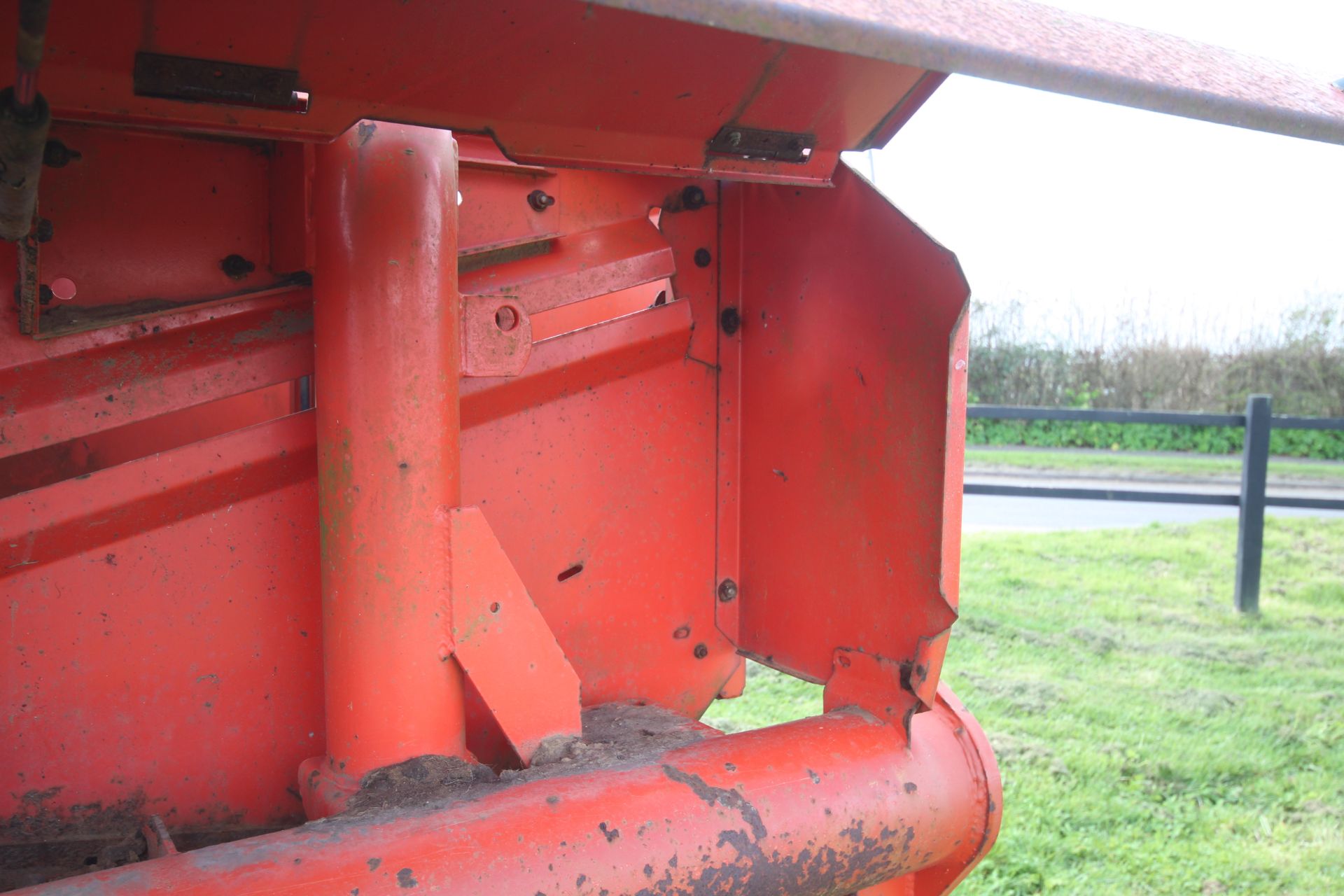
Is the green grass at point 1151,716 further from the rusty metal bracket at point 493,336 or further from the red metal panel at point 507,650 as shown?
the rusty metal bracket at point 493,336

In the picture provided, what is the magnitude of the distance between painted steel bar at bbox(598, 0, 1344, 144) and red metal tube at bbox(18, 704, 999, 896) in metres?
0.86

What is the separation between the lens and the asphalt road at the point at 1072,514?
7.57m

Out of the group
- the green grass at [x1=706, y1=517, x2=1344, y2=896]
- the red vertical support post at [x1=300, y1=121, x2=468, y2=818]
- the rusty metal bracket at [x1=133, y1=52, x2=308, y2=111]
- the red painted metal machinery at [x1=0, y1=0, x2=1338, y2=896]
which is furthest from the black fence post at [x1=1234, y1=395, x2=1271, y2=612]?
the rusty metal bracket at [x1=133, y1=52, x2=308, y2=111]

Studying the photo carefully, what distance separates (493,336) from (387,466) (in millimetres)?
228

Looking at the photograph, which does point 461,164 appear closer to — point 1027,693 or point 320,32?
point 320,32

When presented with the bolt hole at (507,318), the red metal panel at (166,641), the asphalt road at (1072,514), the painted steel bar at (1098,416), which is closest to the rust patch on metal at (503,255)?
the bolt hole at (507,318)

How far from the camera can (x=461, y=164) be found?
1515 millimetres

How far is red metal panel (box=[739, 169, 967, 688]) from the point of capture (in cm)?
145

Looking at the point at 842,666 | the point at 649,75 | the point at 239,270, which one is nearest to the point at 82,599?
the point at 239,270

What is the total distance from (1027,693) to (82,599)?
3501 mm

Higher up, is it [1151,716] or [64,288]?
[64,288]

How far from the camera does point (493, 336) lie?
4.31 feet

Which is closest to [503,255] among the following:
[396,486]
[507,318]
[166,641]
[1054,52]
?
[507,318]

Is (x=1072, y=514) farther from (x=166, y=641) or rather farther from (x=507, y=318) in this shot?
(x=166, y=641)
